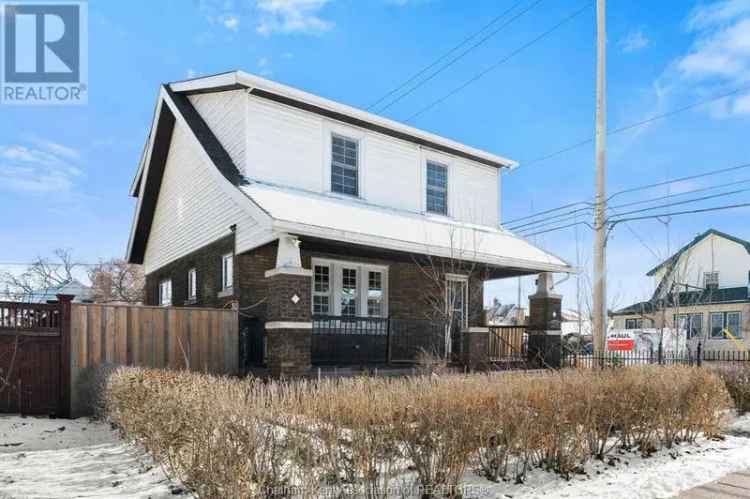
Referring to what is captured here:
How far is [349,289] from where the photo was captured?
45.3ft

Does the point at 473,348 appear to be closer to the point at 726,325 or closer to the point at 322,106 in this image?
the point at 322,106

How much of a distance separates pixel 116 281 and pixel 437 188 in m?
29.8

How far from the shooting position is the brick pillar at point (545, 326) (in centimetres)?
1434

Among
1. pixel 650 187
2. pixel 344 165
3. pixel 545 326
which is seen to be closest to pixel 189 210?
pixel 344 165

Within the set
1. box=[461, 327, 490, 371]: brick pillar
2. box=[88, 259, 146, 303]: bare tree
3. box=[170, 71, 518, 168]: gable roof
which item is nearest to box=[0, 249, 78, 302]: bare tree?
box=[88, 259, 146, 303]: bare tree

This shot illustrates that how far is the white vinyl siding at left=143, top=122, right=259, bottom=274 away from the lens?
40.8 ft

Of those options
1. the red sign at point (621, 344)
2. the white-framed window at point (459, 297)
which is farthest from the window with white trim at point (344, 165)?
the red sign at point (621, 344)

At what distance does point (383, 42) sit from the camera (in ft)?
48.0

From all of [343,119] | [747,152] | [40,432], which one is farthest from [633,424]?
[747,152]

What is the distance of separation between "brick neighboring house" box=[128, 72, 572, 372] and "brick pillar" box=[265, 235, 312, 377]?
22 millimetres

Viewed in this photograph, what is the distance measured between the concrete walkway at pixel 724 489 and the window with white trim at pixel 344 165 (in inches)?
402

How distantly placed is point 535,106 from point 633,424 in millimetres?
12521

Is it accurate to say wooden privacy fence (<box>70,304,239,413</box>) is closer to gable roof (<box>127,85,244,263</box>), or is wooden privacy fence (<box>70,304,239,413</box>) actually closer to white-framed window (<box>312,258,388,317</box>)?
white-framed window (<box>312,258,388,317</box>)

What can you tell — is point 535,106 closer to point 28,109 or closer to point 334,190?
point 334,190
